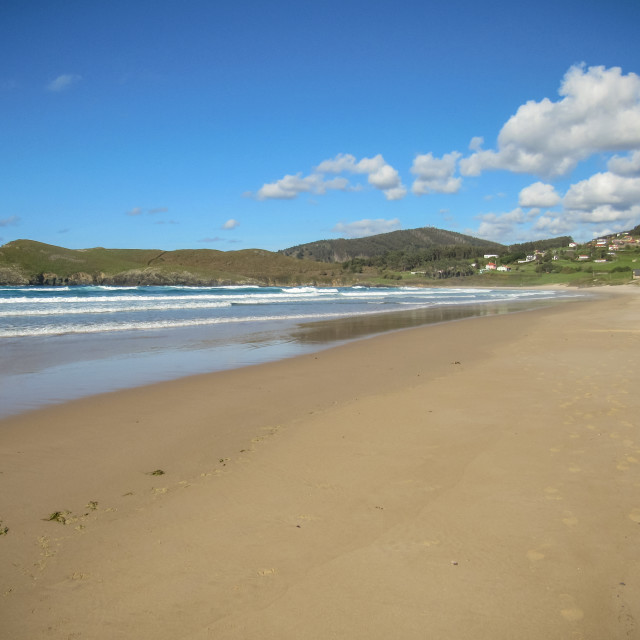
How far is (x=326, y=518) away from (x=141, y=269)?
8016 centimetres

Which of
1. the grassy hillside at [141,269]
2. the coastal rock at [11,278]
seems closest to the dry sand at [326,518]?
the grassy hillside at [141,269]

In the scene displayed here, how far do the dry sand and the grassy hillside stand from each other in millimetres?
73621

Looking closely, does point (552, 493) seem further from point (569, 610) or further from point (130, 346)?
point (130, 346)

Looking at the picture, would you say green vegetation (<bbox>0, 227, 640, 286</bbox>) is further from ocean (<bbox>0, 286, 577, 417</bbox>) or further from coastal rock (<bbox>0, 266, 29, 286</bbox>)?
ocean (<bbox>0, 286, 577, 417</bbox>)

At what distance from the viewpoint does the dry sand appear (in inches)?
100

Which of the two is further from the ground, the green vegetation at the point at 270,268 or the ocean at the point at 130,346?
the green vegetation at the point at 270,268

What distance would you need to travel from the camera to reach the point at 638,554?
3.04 metres

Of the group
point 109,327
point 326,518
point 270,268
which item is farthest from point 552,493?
point 270,268

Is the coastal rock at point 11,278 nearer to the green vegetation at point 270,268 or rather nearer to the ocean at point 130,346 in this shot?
the green vegetation at point 270,268

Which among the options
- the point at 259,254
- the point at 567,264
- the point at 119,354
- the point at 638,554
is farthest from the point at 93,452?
the point at 567,264

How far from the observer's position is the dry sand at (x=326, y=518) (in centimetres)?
254

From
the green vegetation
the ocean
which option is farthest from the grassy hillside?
the ocean

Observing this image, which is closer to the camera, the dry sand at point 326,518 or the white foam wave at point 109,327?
the dry sand at point 326,518

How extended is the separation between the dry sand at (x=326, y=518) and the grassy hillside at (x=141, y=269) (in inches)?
2898
